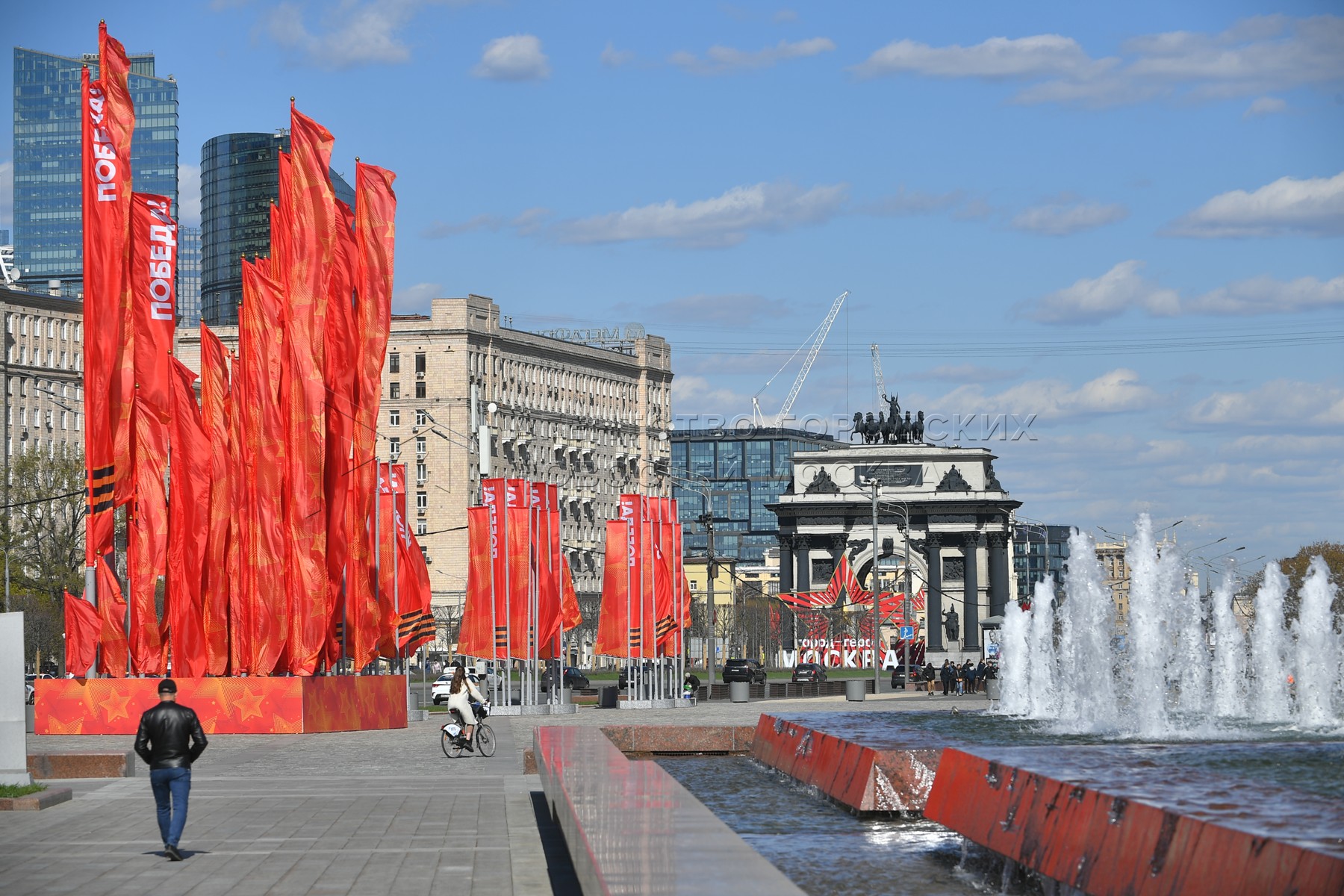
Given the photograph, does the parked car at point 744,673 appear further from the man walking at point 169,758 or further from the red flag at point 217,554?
the man walking at point 169,758

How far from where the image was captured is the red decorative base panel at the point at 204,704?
135 ft

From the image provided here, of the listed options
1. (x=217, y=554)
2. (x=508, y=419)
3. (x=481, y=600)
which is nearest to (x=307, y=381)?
(x=217, y=554)

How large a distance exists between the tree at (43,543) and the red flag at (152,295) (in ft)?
125

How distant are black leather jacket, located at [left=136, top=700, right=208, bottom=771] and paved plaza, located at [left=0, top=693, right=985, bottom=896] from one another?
2.90ft

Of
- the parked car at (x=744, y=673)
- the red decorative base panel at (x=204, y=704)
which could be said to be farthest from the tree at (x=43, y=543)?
the red decorative base panel at (x=204, y=704)

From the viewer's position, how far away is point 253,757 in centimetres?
3353

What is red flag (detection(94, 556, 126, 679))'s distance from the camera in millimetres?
40875

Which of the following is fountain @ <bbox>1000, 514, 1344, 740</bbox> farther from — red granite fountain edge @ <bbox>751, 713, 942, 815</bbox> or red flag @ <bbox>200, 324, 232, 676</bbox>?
red flag @ <bbox>200, 324, 232, 676</bbox>

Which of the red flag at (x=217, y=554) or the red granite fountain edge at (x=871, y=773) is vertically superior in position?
the red flag at (x=217, y=554)

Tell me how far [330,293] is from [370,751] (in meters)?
12.3

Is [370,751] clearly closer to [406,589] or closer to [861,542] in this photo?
[406,589]

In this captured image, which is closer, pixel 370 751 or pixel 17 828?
pixel 17 828

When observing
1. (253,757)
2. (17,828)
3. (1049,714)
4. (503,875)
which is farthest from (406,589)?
(503,875)

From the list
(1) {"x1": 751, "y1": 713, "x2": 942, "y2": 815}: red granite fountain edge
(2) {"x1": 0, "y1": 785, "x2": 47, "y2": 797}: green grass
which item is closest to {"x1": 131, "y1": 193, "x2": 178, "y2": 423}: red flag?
(2) {"x1": 0, "y1": 785, "x2": 47, "y2": 797}: green grass
